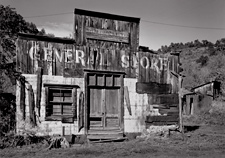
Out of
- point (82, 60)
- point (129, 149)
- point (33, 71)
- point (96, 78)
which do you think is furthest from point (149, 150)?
point (33, 71)

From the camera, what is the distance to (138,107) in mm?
12141

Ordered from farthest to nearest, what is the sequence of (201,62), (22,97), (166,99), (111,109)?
(201,62)
(166,99)
(111,109)
(22,97)

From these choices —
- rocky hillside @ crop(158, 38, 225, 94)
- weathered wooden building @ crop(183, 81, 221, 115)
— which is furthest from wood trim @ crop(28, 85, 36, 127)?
rocky hillside @ crop(158, 38, 225, 94)

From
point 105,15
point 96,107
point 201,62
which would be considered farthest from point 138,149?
point 201,62

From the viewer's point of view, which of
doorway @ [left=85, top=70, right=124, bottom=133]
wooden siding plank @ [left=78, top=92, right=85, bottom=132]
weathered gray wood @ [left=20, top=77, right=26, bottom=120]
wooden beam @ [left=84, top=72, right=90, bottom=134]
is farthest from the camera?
doorway @ [left=85, top=70, right=124, bottom=133]

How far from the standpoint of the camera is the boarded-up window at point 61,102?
10578 mm

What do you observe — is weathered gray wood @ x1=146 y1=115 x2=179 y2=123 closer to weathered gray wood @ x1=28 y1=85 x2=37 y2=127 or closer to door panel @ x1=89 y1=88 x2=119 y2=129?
door panel @ x1=89 y1=88 x2=119 y2=129

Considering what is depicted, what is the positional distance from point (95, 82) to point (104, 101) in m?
0.98

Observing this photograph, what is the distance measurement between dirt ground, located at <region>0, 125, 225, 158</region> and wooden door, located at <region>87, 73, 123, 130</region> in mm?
1026

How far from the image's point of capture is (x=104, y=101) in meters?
11.7

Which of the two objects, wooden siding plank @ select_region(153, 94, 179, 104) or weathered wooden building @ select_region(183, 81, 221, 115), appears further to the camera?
Answer: weathered wooden building @ select_region(183, 81, 221, 115)

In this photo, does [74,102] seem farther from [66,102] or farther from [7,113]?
[7,113]

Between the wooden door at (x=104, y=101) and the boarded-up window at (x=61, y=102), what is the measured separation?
0.78m

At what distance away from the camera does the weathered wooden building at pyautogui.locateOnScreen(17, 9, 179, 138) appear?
10.5 meters
